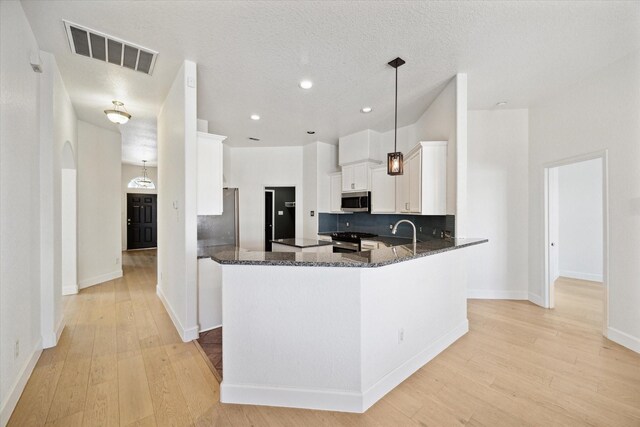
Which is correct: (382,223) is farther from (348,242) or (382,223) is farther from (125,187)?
(125,187)

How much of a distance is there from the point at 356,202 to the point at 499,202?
231 cm

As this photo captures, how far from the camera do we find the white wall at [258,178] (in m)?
6.20

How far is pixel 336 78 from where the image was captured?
305cm

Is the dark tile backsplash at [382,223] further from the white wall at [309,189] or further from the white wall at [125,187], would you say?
the white wall at [125,187]

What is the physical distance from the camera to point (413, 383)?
208 centimetres

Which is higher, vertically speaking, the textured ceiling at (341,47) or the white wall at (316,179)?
the textured ceiling at (341,47)

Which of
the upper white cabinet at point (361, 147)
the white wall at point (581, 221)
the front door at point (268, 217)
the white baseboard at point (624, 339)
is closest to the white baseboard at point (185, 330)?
the front door at point (268, 217)

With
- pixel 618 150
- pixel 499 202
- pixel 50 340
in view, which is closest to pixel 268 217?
pixel 50 340

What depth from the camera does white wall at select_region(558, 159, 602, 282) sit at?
497 cm

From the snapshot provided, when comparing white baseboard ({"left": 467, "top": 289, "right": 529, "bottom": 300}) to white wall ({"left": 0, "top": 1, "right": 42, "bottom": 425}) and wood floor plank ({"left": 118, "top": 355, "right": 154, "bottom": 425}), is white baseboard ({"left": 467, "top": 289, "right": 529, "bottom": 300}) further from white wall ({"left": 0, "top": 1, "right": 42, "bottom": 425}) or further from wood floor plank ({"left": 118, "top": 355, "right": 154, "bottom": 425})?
white wall ({"left": 0, "top": 1, "right": 42, "bottom": 425})

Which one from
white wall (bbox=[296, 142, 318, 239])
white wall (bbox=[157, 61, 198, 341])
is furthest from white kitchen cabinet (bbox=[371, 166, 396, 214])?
white wall (bbox=[157, 61, 198, 341])

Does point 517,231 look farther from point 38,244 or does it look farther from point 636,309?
point 38,244

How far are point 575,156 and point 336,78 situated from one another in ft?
10.1

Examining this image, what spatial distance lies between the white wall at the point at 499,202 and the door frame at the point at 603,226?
31cm
